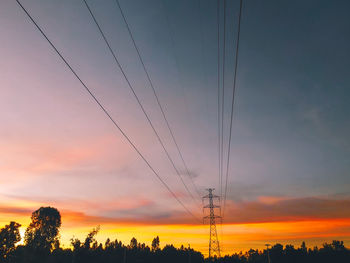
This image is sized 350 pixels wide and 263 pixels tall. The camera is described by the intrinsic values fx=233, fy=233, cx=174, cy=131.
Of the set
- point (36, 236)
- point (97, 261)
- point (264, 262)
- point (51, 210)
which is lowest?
point (264, 262)

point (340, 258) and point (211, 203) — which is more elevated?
point (211, 203)

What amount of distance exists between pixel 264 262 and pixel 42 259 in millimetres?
137963

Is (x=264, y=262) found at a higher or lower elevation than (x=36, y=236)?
lower

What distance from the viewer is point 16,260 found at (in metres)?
75.8

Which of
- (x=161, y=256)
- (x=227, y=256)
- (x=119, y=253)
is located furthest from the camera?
(x=227, y=256)

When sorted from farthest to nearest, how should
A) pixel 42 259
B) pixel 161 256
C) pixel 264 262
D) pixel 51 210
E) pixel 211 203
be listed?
pixel 264 262, pixel 161 256, pixel 51 210, pixel 42 259, pixel 211 203

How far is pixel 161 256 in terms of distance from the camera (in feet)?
371

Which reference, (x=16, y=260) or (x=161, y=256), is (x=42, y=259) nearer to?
(x=16, y=260)

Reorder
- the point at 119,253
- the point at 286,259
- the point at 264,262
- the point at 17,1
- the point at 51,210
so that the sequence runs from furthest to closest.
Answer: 1. the point at 264,262
2. the point at 286,259
3. the point at 119,253
4. the point at 51,210
5. the point at 17,1

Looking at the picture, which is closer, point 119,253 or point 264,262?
point 119,253

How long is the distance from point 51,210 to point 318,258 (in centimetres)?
12909

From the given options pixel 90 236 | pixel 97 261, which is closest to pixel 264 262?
pixel 97 261

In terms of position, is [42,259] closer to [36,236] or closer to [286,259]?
[36,236]

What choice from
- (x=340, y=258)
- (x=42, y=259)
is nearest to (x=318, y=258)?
(x=340, y=258)
